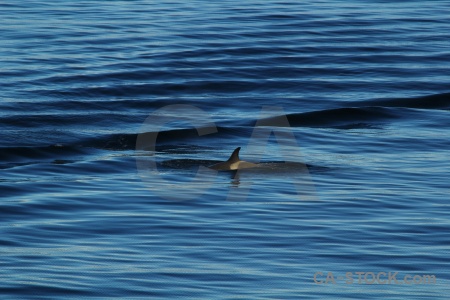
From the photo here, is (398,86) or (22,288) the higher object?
Answer: (398,86)

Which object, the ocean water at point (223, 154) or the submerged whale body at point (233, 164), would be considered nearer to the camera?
the ocean water at point (223, 154)

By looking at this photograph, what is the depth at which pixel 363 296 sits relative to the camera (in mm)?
11867

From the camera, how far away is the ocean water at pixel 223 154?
41.5 ft

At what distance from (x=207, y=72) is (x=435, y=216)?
1567 cm

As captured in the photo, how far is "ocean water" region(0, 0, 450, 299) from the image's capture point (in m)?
12.7

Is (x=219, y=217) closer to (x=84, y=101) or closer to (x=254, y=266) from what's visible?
(x=254, y=266)

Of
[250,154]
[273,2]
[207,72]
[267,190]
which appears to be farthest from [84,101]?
[273,2]

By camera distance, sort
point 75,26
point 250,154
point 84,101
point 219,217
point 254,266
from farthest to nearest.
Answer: point 75,26 → point 84,101 → point 250,154 → point 219,217 → point 254,266

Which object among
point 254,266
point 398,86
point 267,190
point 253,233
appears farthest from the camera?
point 398,86

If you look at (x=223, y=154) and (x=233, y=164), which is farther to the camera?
(x=223, y=154)

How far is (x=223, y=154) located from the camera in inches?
798

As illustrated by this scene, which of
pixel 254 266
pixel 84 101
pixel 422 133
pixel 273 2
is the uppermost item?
pixel 273 2

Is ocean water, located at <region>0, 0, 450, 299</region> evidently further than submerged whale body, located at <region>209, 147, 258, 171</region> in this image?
No

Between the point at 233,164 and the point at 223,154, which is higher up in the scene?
the point at 223,154
